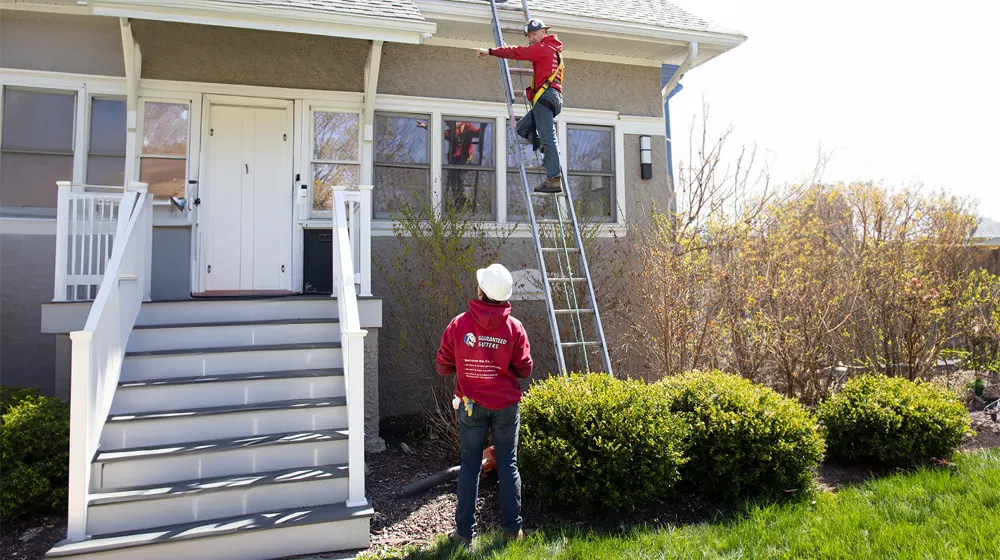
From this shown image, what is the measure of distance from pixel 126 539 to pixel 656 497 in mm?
3395

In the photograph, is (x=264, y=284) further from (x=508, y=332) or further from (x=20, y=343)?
(x=508, y=332)

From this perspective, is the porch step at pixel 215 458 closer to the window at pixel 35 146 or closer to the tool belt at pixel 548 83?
the tool belt at pixel 548 83

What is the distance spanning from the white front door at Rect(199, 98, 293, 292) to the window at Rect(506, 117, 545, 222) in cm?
268

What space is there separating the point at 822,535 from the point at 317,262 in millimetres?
5510

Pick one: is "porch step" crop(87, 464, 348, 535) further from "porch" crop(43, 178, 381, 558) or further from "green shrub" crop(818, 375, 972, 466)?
"green shrub" crop(818, 375, 972, 466)

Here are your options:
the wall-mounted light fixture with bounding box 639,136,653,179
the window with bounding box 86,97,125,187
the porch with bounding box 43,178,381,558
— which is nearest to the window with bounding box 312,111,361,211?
the porch with bounding box 43,178,381,558

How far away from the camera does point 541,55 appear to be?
6039 mm

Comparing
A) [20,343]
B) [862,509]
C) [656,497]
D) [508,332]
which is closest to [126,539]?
[508,332]

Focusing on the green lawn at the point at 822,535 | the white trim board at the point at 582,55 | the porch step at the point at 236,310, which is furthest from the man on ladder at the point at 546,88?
the green lawn at the point at 822,535

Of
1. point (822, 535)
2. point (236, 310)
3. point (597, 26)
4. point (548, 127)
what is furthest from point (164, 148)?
point (822, 535)

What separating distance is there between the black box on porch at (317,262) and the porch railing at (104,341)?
1.64m

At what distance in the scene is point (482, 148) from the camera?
786cm

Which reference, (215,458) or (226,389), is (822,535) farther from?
(226,389)

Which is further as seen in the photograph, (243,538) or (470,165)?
(470,165)
